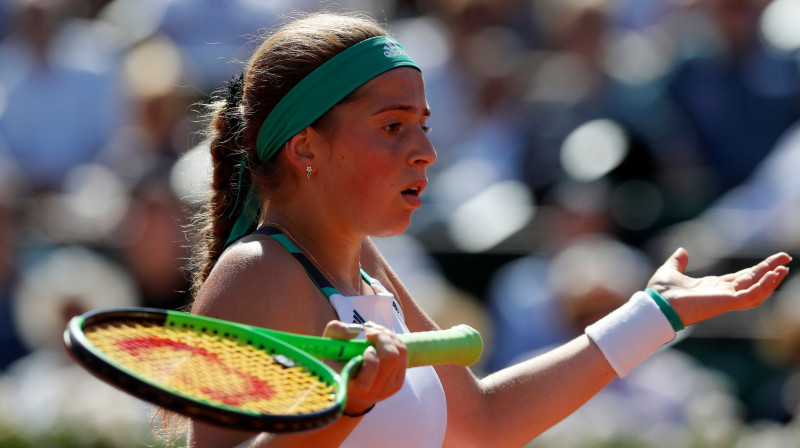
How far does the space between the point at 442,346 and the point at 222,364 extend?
0.43m

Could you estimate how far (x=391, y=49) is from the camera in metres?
2.53

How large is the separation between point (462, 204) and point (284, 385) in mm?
4162

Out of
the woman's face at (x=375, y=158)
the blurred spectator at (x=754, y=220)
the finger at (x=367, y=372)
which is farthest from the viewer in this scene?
the blurred spectator at (x=754, y=220)

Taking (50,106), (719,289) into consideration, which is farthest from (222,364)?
(50,106)

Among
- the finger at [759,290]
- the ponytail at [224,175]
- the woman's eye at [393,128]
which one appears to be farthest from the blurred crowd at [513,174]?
the woman's eye at [393,128]

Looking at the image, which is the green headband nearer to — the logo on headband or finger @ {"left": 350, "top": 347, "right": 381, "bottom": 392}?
the logo on headband

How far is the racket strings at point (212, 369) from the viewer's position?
1.72 meters

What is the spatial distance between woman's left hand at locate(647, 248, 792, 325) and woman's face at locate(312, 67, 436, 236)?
2.49ft

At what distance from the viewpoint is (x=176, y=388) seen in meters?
1.70

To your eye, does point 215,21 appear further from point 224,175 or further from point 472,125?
point 224,175

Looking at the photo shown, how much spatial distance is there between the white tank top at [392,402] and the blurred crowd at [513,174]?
7.08 ft

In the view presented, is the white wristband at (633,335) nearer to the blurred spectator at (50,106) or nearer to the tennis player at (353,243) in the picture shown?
the tennis player at (353,243)

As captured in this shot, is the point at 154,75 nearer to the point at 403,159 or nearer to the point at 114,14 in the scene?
the point at 114,14

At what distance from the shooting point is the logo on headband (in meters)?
2.51
